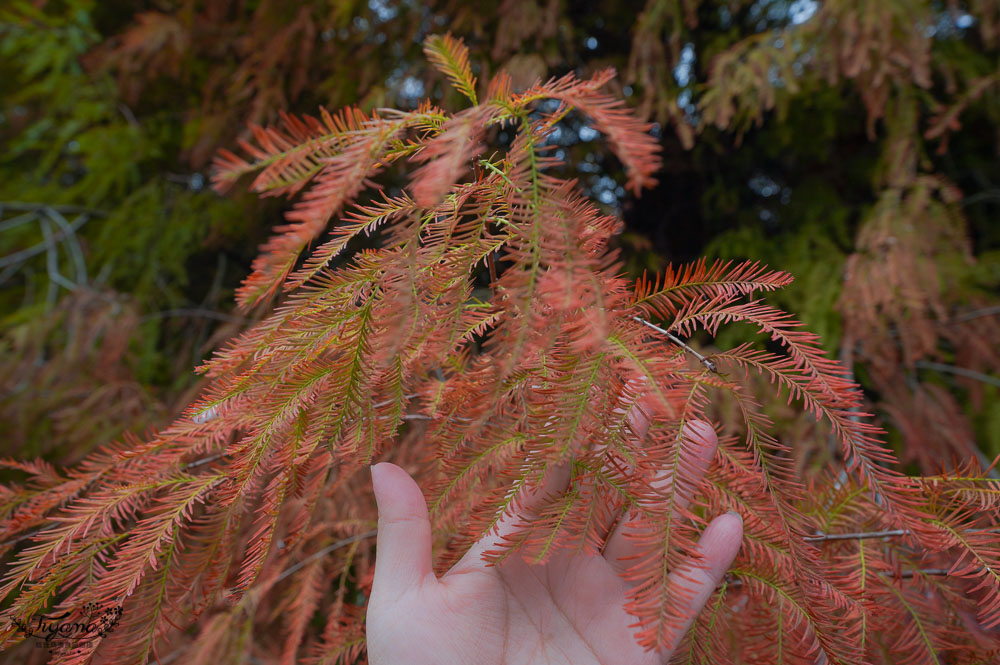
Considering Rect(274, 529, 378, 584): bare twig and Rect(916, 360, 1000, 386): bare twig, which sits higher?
Rect(274, 529, 378, 584): bare twig

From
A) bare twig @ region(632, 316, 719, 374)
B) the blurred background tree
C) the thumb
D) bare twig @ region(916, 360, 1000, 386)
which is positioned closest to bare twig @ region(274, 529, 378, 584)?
the thumb

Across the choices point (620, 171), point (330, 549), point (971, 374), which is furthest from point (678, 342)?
point (971, 374)

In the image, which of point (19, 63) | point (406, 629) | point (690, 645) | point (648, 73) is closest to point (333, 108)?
point (648, 73)

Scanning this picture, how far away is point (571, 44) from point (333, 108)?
2.92 feet

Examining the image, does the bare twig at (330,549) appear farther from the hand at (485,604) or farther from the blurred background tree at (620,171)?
the blurred background tree at (620,171)

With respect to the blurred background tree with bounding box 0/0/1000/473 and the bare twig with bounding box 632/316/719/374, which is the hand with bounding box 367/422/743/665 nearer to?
the bare twig with bounding box 632/316/719/374

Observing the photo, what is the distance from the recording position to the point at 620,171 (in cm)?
199

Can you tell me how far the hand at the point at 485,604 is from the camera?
26.9 inches

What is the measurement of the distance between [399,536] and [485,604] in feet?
0.48

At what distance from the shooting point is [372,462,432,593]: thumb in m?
0.72

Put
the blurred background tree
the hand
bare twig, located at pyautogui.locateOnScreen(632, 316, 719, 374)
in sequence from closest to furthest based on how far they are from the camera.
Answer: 1. bare twig, located at pyautogui.locateOnScreen(632, 316, 719, 374)
2. the hand
3. the blurred background tree

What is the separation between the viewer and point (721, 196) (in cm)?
209

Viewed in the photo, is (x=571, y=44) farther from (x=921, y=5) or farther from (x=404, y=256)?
(x=404, y=256)

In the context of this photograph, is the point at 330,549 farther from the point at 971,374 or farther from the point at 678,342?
the point at 971,374
